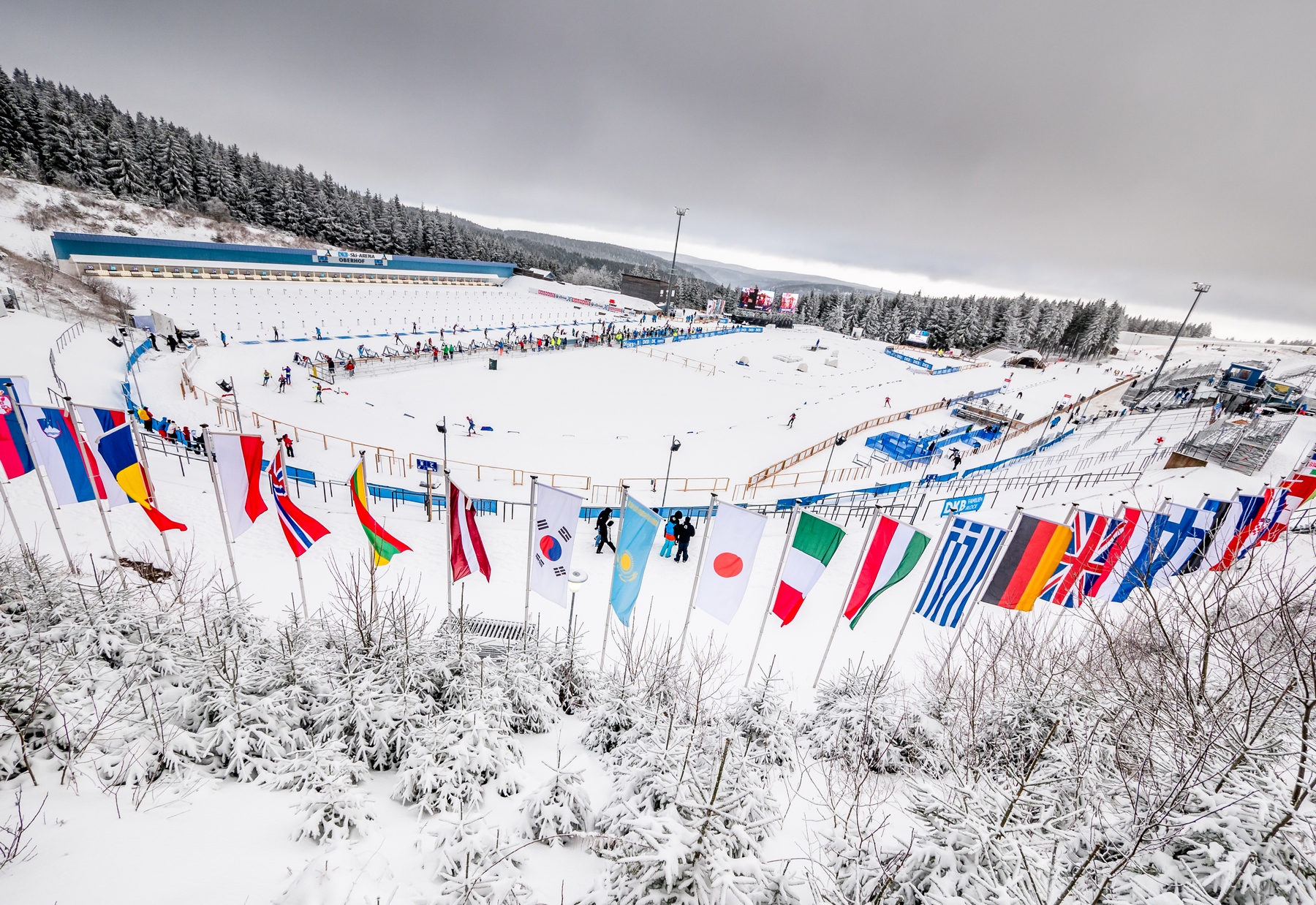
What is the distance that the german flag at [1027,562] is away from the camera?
8656mm

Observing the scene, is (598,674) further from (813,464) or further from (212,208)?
(212,208)

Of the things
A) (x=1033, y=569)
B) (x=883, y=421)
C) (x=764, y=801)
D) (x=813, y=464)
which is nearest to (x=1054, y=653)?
(x=1033, y=569)

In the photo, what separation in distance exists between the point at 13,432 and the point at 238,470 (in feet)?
12.4

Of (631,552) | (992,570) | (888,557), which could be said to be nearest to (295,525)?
(631,552)

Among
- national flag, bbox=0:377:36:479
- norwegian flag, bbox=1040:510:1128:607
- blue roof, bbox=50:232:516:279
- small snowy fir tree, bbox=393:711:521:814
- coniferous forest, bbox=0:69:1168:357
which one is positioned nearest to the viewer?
small snowy fir tree, bbox=393:711:521:814

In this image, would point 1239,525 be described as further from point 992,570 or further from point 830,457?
point 830,457

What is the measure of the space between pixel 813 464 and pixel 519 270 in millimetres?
82074

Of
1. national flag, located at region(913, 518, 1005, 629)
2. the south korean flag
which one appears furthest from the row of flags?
national flag, located at region(913, 518, 1005, 629)

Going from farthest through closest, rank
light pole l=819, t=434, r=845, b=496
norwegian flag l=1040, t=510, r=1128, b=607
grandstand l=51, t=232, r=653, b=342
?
grandstand l=51, t=232, r=653, b=342 < light pole l=819, t=434, r=845, b=496 < norwegian flag l=1040, t=510, r=1128, b=607

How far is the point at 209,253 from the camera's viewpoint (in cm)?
5275

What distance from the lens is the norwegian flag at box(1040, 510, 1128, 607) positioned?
9000 mm

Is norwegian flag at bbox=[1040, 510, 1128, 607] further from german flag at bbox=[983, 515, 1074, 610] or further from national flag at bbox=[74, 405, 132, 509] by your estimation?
national flag at bbox=[74, 405, 132, 509]

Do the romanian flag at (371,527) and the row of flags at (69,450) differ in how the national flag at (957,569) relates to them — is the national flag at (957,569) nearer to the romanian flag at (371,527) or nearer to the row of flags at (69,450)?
the romanian flag at (371,527)

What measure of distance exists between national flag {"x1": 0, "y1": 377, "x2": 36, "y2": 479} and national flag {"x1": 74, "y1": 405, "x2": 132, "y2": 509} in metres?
0.74
